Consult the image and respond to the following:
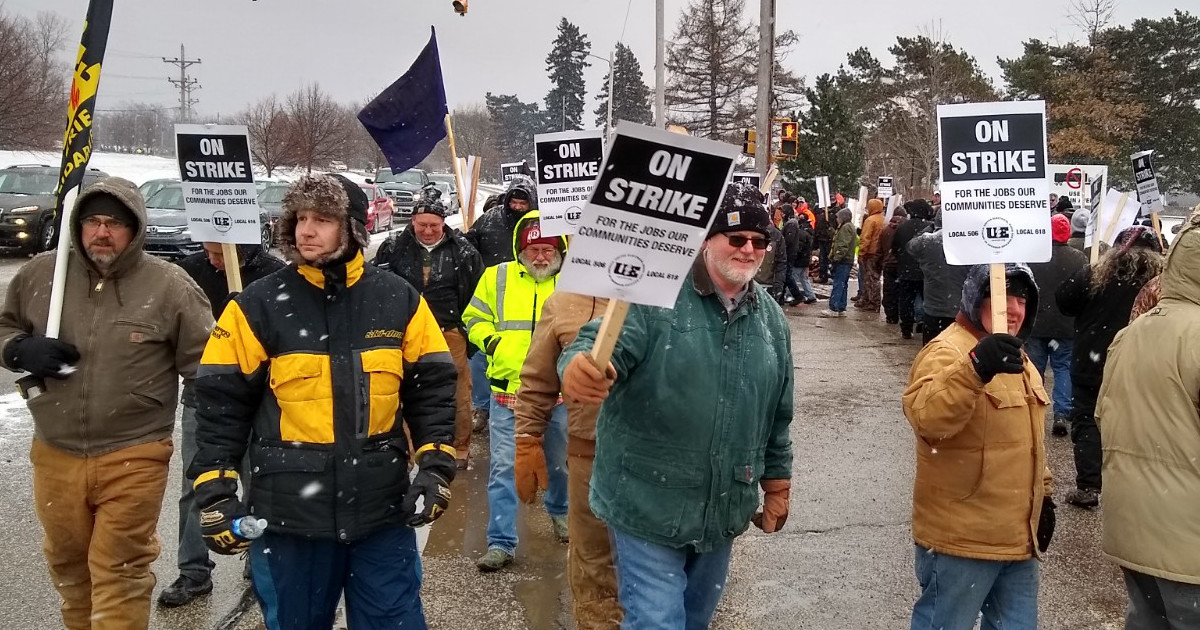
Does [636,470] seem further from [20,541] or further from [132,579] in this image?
[20,541]

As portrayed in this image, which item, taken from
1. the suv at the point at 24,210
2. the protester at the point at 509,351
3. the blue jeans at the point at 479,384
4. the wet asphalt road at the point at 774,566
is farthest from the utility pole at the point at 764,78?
the protester at the point at 509,351

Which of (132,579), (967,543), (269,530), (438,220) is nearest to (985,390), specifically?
(967,543)

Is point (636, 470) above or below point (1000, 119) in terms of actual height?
below

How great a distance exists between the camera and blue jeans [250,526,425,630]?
299 centimetres

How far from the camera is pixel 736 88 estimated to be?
4744 centimetres

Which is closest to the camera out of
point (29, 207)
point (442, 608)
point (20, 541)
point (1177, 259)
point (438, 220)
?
point (1177, 259)

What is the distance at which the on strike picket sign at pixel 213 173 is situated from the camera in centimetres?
436

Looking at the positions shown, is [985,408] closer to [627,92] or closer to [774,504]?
[774,504]

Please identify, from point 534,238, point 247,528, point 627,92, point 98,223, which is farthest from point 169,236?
point 627,92

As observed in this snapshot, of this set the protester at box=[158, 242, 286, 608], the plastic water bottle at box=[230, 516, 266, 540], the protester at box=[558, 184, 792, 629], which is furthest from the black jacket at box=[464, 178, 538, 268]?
the plastic water bottle at box=[230, 516, 266, 540]

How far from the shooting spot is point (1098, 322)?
19.7 feet

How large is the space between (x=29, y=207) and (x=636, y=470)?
62.6 ft

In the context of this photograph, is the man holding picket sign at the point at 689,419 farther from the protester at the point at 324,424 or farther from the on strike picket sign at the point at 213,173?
the on strike picket sign at the point at 213,173

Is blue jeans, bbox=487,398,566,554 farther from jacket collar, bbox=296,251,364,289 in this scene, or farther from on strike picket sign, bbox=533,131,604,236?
jacket collar, bbox=296,251,364,289
